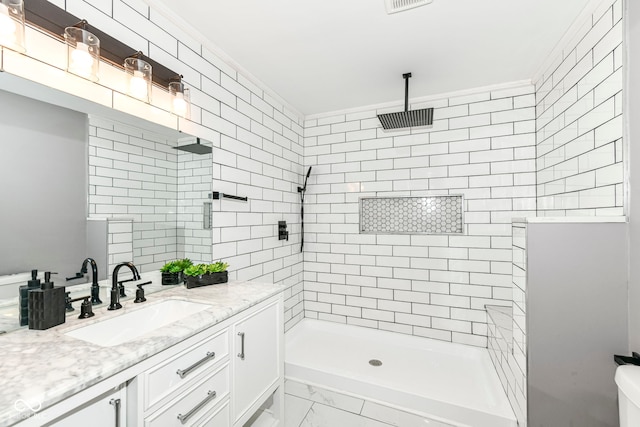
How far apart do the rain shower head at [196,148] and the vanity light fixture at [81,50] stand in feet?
1.86

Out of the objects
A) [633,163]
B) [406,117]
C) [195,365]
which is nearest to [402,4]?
[406,117]

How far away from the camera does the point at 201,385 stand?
1135 millimetres

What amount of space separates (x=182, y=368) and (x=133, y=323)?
43 cm

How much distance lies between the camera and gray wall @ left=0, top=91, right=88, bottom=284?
1.04 m

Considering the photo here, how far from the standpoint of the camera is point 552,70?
197 centimetres

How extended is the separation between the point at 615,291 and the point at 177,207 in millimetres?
2295

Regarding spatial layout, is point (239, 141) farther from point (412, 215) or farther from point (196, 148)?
point (412, 215)

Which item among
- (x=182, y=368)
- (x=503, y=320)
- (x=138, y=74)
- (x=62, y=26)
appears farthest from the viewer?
(x=503, y=320)

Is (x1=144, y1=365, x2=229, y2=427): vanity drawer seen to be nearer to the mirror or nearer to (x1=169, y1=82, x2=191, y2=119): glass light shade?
the mirror

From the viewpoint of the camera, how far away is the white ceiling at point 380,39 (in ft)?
5.05

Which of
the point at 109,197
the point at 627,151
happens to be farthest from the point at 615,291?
the point at 109,197

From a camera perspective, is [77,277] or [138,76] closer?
[77,277]

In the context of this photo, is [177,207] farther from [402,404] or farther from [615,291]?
[615,291]

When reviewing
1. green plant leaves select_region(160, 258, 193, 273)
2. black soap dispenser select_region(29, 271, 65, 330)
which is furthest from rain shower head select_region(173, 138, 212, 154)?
black soap dispenser select_region(29, 271, 65, 330)
